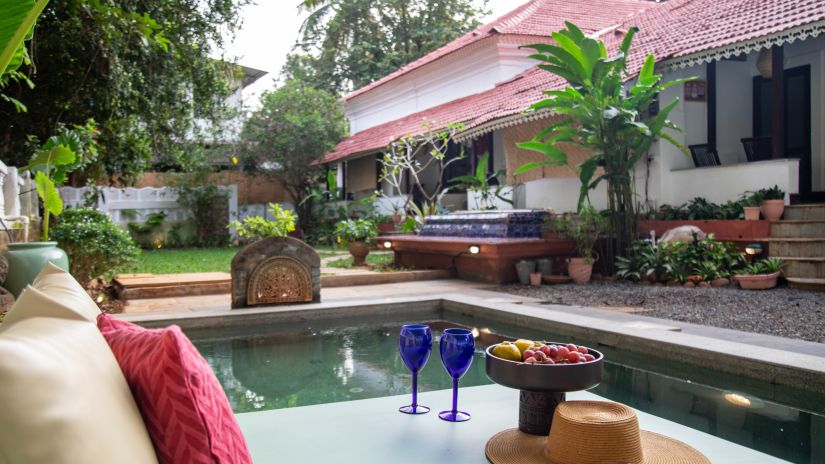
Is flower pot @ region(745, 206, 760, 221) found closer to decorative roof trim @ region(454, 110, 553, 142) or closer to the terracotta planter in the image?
the terracotta planter

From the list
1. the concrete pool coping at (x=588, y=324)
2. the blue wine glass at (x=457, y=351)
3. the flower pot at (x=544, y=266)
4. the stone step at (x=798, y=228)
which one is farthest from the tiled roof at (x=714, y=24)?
the blue wine glass at (x=457, y=351)

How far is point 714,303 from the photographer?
633cm

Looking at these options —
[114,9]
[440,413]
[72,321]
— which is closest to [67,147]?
[114,9]

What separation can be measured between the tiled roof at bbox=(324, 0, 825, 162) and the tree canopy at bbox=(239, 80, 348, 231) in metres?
1.34

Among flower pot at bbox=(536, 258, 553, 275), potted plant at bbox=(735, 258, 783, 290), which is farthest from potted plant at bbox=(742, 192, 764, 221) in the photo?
flower pot at bbox=(536, 258, 553, 275)

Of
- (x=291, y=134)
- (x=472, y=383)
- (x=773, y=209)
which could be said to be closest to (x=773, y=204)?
(x=773, y=209)

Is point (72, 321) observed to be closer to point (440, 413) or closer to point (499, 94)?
point (440, 413)

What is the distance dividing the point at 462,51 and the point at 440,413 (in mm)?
13895

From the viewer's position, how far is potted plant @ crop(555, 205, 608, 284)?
855 cm

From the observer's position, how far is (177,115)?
11320 mm

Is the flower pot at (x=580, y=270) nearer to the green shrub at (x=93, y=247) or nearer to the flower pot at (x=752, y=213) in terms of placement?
the flower pot at (x=752, y=213)

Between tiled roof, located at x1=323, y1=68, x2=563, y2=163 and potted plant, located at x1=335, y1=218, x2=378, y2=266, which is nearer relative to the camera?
potted plant, located at x1=335, y1=218, x2=378, y2=266

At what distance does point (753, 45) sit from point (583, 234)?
3127 mm

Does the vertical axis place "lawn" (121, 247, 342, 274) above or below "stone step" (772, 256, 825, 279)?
below
